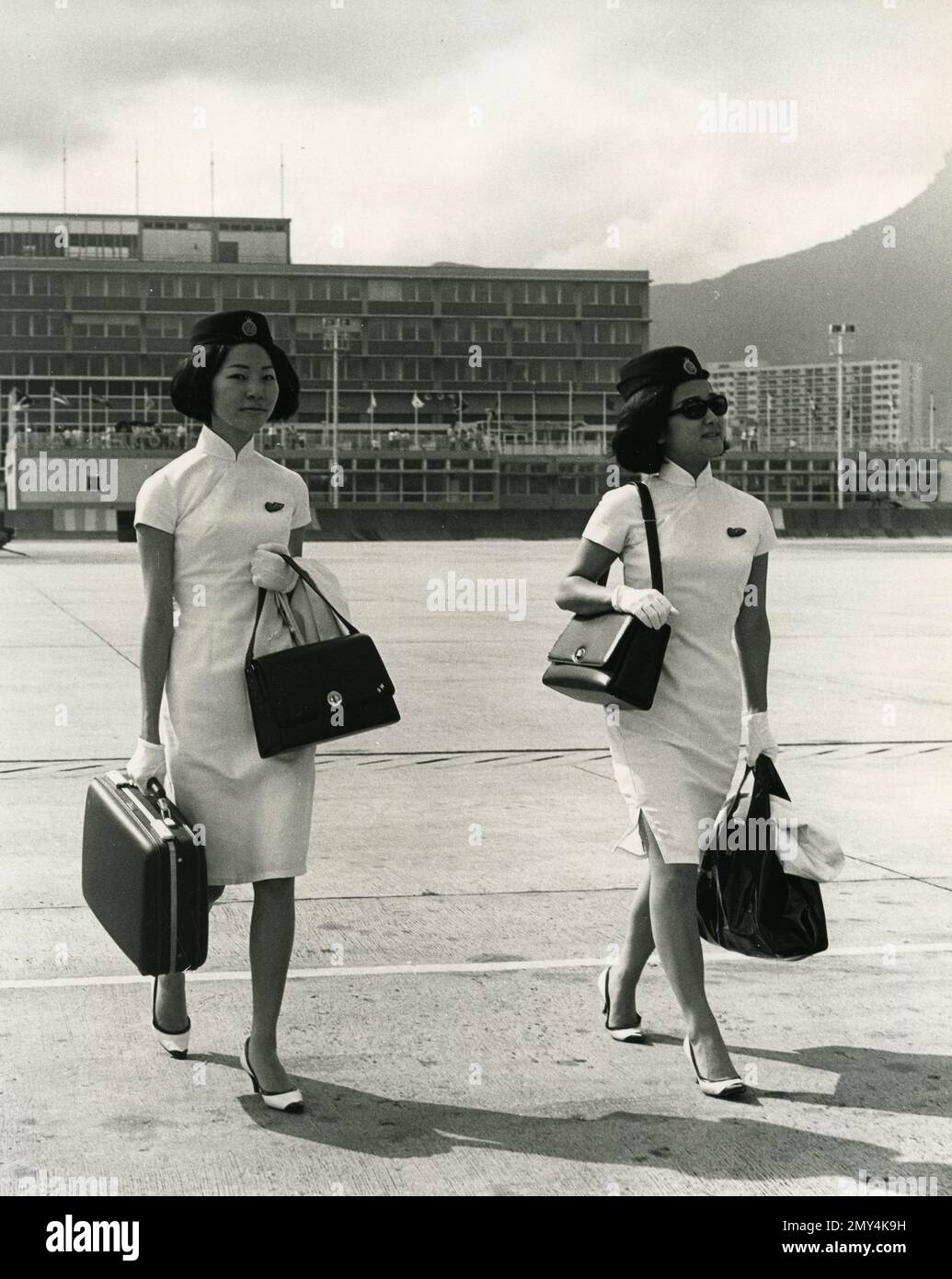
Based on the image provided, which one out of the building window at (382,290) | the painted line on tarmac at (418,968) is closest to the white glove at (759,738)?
the painted line on tarmac at (418,968)

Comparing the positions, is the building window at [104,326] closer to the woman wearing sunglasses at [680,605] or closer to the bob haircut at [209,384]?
the bob haircut at [209,384]

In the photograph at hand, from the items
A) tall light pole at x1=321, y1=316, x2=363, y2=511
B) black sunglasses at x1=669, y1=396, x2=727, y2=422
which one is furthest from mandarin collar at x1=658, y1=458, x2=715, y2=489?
tall light pole at x1=321, y1=316, x2=363, y2=511

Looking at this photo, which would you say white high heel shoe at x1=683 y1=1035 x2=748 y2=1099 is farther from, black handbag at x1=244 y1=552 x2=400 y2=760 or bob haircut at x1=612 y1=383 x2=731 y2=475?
bob haircut at x1=612 y1=383 x2=731 y2=475

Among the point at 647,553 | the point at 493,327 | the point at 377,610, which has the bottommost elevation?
the point at 377,610

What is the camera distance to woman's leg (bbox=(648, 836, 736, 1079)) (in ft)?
14.7

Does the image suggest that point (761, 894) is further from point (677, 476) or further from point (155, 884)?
point (155, 884)

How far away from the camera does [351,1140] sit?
13.4ft


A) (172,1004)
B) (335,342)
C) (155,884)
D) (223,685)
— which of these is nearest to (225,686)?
(223,685)

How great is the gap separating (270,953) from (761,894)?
1.32m
